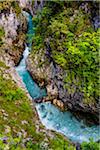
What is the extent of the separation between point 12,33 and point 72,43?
4069mm

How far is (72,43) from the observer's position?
15.9m

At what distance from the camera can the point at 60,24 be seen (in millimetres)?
16641

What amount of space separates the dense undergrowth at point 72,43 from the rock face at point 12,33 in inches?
38.9

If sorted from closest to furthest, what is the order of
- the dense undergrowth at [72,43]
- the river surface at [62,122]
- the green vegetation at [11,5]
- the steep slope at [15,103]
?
the steep slope at [15,103] < the river surface at [62,122] < the dense undergrowth at [72,43] < the green vegetation at [11,5]

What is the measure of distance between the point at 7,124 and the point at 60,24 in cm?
594

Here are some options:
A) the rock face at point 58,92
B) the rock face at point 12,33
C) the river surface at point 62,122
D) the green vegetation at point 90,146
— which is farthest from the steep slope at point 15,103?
the rock face at point 58,92

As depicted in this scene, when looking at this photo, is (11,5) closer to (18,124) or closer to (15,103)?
(15,103)

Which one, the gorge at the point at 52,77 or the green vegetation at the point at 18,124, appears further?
the gorge at the point at 52,77

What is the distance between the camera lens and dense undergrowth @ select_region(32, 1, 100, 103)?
49.1 ft

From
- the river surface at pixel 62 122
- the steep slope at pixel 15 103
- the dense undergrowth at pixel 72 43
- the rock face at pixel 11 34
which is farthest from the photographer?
the rock face at pixel 11 34

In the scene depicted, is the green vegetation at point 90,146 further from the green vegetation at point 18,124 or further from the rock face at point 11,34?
the rock face at point 11,34

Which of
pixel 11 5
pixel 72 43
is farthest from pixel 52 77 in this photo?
pixel 11 5

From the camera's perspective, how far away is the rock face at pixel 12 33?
1803 centimetres

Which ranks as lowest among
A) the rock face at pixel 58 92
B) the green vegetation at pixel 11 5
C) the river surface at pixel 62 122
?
the river surface at pixel 62 122
